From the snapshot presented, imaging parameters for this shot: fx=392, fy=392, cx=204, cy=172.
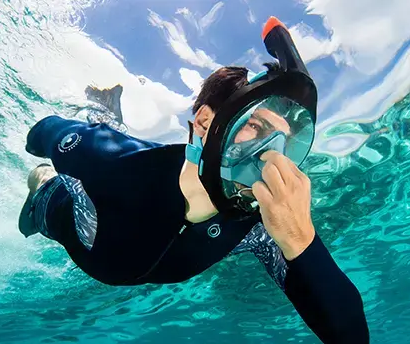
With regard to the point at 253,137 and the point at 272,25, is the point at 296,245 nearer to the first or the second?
the point at 253,137

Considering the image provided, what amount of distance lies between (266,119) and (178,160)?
1.18m

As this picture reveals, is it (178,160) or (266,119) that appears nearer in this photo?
(266,119)

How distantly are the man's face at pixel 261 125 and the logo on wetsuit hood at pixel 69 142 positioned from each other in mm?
2117

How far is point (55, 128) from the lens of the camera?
5129mm

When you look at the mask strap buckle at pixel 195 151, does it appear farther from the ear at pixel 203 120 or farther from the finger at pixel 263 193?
the finger at pixel 263 193

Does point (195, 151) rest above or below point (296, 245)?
above

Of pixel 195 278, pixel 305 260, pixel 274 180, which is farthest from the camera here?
pixel 195 278

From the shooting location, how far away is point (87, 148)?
4324 millimetres

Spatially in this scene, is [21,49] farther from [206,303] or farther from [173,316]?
[173,316]

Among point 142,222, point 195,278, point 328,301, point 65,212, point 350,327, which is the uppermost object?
point 195,278

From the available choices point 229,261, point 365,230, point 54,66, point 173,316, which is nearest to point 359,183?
point 365,230

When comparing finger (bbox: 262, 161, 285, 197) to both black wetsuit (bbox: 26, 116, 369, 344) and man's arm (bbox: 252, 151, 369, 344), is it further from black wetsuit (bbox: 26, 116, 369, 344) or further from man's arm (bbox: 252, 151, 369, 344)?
black wetsuit (bbox: 26, 116, 369, 344)

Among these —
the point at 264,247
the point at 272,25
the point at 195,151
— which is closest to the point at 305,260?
the point at 195,151

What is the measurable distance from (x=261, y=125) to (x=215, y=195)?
706 mm
